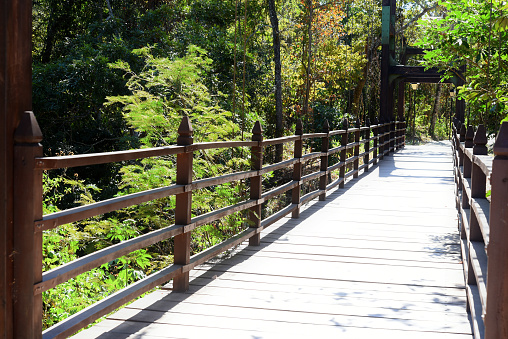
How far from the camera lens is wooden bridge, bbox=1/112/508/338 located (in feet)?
9.24

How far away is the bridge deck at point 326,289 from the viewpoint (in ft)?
13.1

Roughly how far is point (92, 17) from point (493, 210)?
62.3 feet

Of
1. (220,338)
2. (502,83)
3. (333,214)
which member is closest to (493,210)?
(220,338)

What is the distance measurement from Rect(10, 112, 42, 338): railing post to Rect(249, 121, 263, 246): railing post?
373 cm

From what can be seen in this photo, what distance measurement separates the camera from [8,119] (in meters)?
2.79

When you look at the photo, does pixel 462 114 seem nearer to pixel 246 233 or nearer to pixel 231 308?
pixel 246 233

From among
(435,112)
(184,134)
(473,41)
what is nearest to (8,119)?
(184,134)

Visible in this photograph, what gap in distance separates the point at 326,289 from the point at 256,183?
1.92 m

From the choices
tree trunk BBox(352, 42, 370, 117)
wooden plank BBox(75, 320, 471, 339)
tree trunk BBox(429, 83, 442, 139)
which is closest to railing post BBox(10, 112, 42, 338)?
wooden plank BBox(75, 320, 471, 339)

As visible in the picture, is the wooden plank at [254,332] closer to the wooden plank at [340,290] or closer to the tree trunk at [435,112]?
the wooden plank at [340,290]

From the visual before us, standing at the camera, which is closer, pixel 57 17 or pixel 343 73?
pixel 57 17

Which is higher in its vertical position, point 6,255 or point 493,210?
point 493,210

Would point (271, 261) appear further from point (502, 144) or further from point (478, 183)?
point (502, 144)

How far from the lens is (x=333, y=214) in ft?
29.1
